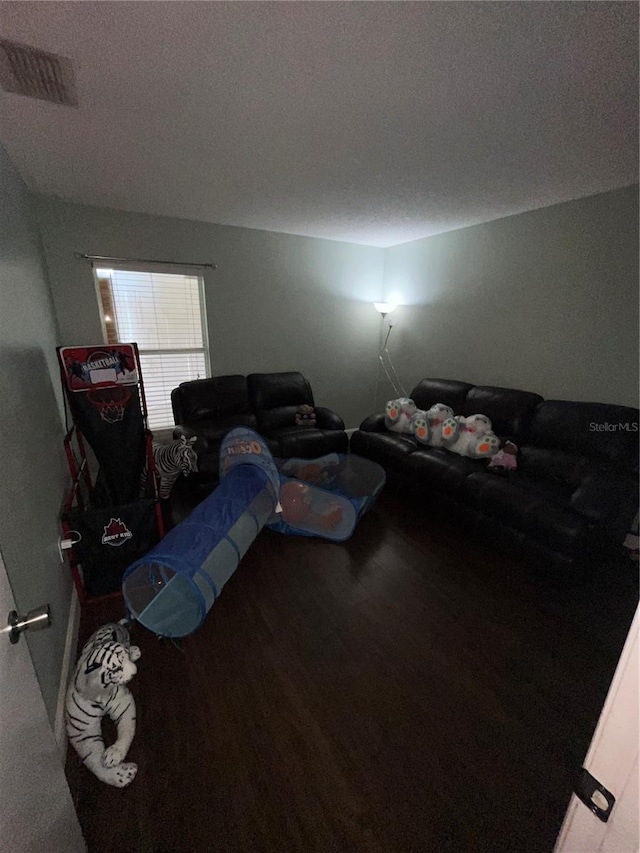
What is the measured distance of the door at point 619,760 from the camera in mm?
453

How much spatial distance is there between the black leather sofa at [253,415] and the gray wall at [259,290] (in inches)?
12.8

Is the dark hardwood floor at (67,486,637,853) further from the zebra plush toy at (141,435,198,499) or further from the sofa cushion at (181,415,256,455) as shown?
the sofa cushion at (181,415,256,455)

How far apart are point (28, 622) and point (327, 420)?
124 inches

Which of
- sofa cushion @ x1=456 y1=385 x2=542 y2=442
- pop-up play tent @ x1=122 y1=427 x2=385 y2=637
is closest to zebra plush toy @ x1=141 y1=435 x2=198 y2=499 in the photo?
pop-up play tent @ x1=122 y1=427 x2=385 y2=637

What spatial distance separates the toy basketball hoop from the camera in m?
1.95

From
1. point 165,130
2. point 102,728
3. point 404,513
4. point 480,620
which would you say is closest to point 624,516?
point 480,620

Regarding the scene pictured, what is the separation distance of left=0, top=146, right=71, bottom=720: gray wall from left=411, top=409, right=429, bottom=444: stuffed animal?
2.72 m

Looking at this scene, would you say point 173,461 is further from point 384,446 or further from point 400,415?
point 400,415

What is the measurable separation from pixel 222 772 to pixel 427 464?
2.20 m

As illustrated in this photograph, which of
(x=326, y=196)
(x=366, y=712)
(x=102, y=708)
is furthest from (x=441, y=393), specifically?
(x=102, y=708)

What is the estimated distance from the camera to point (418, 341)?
413 centimetres

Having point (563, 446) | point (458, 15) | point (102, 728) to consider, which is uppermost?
point (458, 15)

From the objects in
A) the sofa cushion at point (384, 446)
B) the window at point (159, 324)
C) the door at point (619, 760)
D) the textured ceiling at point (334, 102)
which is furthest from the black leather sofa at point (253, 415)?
the door at point (619, 760)

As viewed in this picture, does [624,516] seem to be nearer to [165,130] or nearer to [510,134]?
[510,134]
